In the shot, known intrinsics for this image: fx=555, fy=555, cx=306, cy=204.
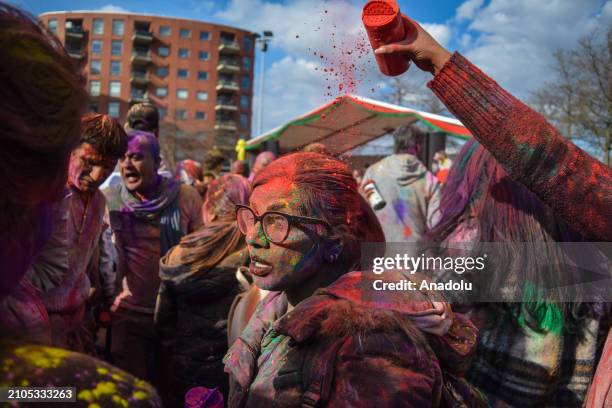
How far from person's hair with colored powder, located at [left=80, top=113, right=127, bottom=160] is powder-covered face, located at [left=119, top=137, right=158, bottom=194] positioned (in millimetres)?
955

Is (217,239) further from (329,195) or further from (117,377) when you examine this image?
(117,377)

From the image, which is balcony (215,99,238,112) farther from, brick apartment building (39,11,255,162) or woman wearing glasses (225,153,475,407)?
woman wearing glasses (225,153,475,407)

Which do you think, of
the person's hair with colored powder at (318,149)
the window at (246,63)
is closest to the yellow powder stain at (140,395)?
the person's hair with colored powder at (318,149)

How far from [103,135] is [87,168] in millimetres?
202

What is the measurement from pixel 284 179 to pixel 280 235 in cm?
20

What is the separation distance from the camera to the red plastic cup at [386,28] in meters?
1.72

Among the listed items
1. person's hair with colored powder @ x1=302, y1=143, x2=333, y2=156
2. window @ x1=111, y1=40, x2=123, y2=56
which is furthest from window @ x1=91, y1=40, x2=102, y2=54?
person's hair with colored powder @ x1=302, y1=143, x2=333, y2=156

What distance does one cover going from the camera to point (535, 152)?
166cm

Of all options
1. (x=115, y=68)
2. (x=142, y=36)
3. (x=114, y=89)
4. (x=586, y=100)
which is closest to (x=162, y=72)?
(x=142, y=36)

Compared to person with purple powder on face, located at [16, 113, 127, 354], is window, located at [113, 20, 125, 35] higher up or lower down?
higher up

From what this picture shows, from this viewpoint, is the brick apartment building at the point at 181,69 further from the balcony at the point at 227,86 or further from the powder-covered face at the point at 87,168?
the powder-covered face at the point at 87,168

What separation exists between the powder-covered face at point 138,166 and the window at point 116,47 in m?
80.6

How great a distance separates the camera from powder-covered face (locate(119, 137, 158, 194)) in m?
4.11

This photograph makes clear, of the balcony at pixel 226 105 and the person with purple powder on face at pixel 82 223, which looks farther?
the balcony at pixel 226 105
